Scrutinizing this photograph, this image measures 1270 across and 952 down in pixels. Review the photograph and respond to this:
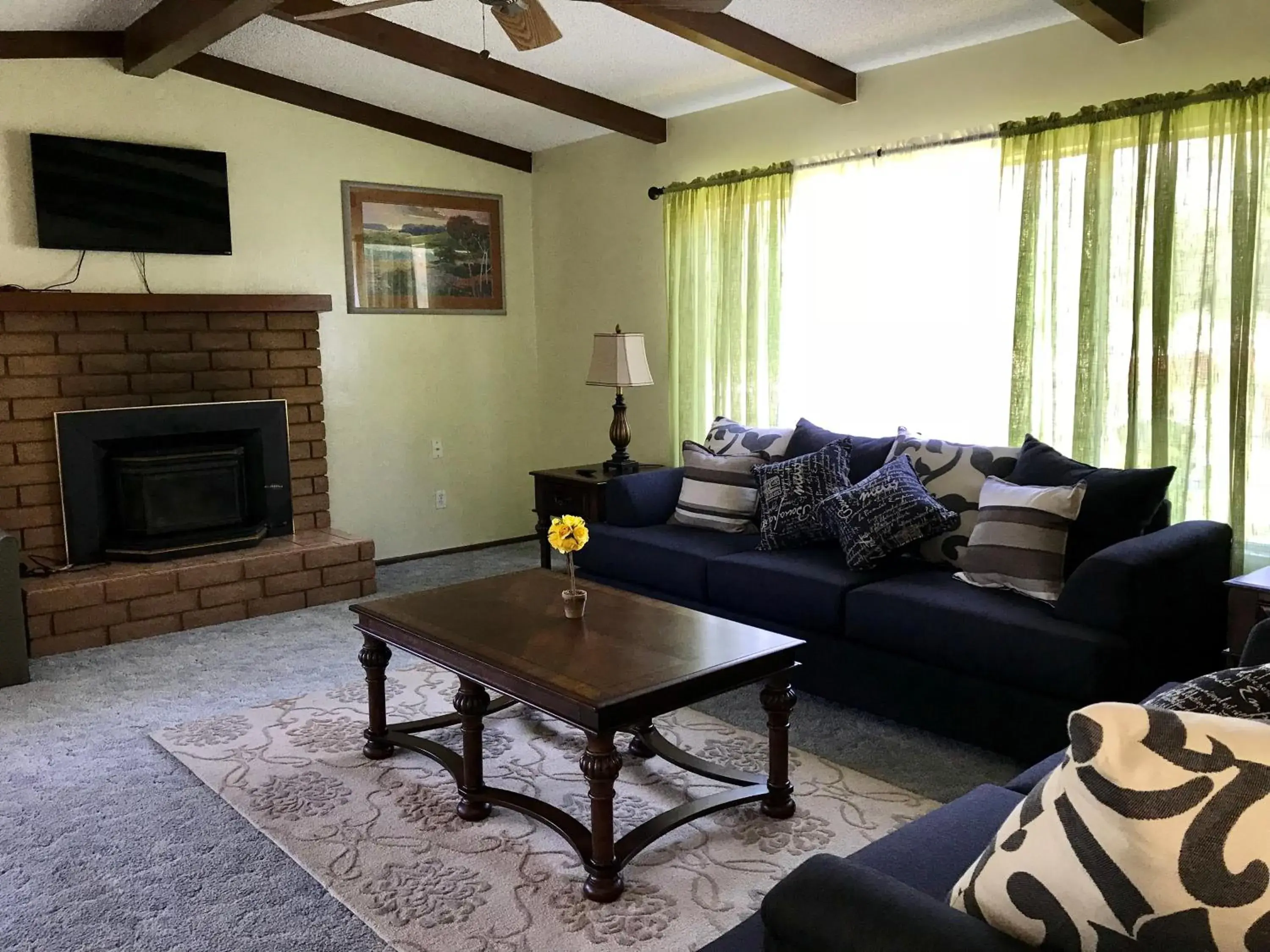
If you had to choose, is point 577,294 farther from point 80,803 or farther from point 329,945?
point 329,945

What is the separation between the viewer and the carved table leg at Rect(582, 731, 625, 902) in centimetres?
228

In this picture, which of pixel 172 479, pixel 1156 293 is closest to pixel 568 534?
pixel 1156 293

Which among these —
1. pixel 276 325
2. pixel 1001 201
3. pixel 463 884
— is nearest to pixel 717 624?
pixel 463 884

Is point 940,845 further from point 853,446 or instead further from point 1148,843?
point 853,446

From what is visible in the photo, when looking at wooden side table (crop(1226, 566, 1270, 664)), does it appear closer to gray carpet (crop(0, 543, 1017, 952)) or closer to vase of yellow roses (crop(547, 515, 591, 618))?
gray carpet (crop(0, 543, 1017, 952))

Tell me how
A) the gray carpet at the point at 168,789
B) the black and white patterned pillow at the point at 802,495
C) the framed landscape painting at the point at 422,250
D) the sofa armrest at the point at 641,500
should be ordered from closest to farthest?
the gray carpet at the point at 168,789 < the black and white patterned pillow at the point at 802,495 < the sofa armrest at the point at 641,500 < the framed landscape painting at the point at 422,250

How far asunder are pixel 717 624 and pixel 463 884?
0.94 metres

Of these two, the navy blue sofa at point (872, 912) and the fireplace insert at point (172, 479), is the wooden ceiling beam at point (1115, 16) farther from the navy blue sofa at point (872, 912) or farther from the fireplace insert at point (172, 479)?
the fireplace insert at point (172, 479)

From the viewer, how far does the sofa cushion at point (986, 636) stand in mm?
2734

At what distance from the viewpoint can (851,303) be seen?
4523mm

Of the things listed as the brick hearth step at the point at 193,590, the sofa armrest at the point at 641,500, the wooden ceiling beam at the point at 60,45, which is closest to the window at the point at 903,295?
the sofa armrest at the point at 641,500

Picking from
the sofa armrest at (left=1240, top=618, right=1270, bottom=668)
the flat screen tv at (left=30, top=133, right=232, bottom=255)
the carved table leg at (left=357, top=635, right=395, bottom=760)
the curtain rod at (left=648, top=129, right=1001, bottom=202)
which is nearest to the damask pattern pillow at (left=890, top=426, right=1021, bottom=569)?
the curtain rod at (left=648, top=129, right=1001, bottom=202)

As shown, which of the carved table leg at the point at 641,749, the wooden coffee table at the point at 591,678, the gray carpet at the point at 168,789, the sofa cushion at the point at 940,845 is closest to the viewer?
the sofa cushion at the point at 940,845

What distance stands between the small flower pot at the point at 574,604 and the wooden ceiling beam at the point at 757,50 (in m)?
1.91
